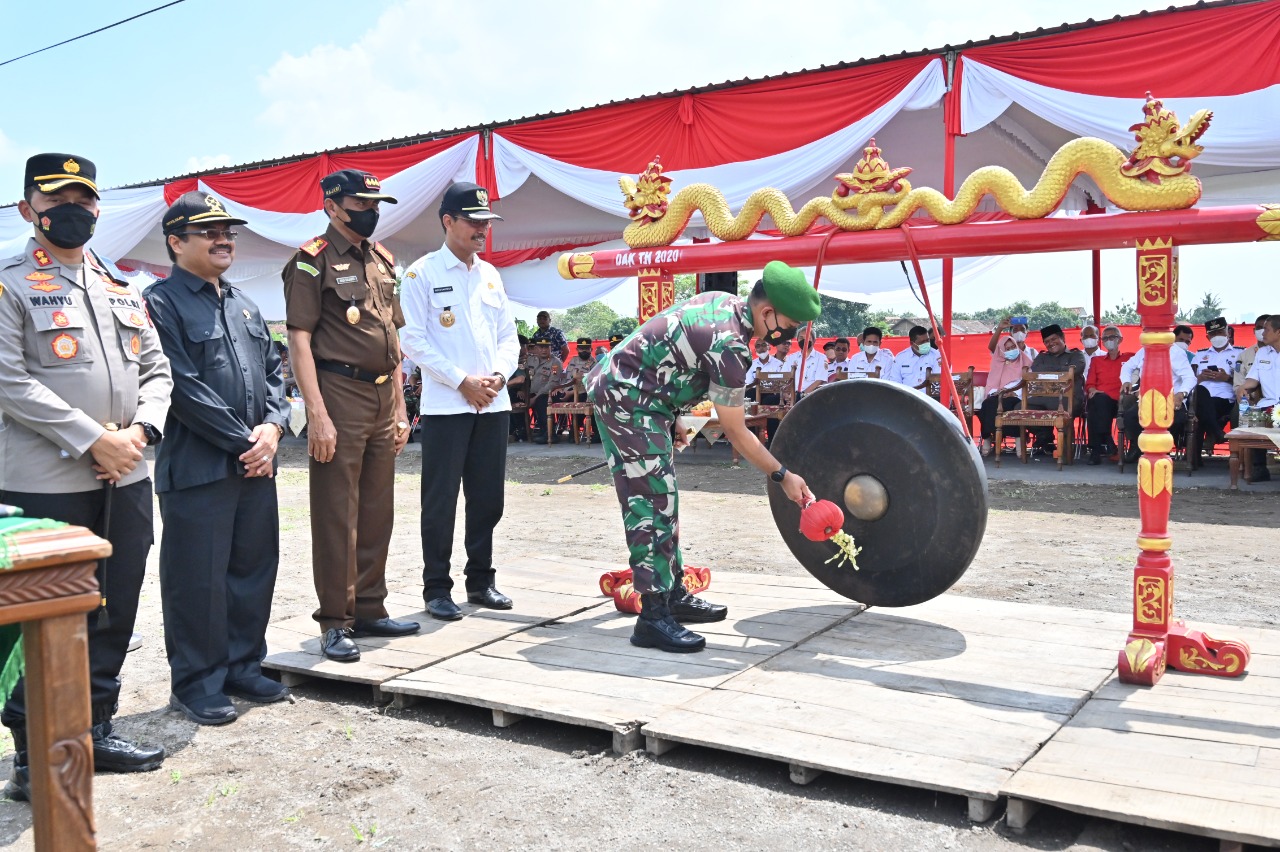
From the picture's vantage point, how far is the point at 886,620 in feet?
14.1

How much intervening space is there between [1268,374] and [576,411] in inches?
283

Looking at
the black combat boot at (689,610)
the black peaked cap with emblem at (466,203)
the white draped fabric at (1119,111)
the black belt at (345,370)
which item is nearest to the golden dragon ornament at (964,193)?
the black peaked cap with emblem at (466,203)

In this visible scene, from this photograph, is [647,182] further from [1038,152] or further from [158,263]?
[158,263]

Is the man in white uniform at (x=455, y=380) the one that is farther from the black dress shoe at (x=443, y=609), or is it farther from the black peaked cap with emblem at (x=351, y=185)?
the black peaked cap with emblem at (x=351, y=185)

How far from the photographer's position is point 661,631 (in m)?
3.97

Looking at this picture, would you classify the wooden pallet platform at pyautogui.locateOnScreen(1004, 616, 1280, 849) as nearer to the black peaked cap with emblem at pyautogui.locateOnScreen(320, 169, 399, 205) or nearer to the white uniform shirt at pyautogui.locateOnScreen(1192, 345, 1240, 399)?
the black peaked cap with emblem at pyautogui.locateOnScreen(320, 169, 399, 205)

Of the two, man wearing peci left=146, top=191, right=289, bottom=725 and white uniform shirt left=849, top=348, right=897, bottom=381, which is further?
white uniform shirt left=849, top=348, right=897, bottom=381

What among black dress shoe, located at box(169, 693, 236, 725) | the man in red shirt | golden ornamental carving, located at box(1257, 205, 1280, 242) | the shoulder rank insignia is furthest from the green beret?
the man in red shirt

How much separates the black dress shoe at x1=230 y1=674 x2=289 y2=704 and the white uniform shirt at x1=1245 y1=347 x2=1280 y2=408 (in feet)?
28.2

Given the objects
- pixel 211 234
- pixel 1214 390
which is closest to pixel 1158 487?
pixel 211 234

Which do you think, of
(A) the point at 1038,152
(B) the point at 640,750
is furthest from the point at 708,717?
(A) the point at 1038,152

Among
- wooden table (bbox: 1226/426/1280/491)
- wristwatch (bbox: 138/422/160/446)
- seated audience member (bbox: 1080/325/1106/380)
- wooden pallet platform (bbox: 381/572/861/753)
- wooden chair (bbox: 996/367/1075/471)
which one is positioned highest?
seated audience member (bbox: 1080/325/1106/380)

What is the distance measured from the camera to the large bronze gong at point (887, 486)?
12.6ft

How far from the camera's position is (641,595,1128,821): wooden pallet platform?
2.85 meters
